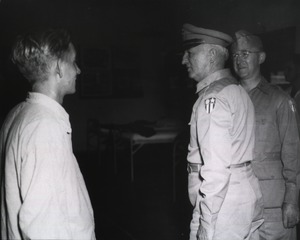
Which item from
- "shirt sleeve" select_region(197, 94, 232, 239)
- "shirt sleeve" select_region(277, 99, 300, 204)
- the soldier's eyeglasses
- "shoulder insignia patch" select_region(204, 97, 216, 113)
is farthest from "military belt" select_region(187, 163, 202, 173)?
the soldier's eyeglasses

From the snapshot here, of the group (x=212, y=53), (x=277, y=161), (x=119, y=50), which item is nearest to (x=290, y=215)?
(x=277, y=161)

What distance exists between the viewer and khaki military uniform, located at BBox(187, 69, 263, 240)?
1.62 metres

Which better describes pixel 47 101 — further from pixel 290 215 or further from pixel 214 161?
pixel 290 215

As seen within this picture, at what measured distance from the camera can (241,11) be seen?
602cm

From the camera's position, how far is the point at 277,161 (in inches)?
88.7

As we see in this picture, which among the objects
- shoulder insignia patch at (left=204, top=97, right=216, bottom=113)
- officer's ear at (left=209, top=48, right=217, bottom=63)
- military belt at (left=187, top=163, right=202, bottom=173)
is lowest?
military belt at (left=187, top=163, right=202, bottom=173)

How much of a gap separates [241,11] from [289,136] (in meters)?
4.35

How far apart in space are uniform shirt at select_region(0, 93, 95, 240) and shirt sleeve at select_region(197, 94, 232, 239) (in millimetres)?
558

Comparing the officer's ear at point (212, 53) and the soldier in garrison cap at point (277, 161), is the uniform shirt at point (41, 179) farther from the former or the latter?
the soldier in garrison cap at point (277, 161)

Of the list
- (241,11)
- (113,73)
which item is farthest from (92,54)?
(241,11)

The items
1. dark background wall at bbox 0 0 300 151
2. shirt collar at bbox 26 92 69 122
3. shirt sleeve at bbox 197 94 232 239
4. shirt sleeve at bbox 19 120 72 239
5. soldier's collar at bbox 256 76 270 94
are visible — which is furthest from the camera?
dark background wall at bbox 0 0 300 151

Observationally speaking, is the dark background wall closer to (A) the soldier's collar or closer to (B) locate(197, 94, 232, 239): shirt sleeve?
(A) the soldier's collar

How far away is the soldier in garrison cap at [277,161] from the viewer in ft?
7.20

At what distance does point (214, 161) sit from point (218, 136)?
116mm
